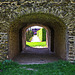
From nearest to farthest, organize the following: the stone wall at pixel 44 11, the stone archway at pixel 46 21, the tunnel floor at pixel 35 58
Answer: the stone wall at pixel 44 11
the stone archway at pixel 46 21
the tunnel floor at pixel 35 58

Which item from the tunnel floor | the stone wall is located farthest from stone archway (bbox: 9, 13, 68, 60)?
the tunnel floor

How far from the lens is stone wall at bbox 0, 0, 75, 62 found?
15.8ft

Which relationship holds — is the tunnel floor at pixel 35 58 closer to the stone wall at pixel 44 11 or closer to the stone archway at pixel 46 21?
the stone archway at pixel 46 21

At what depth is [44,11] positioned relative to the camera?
15.7 ft

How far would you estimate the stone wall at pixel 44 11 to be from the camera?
189 inches

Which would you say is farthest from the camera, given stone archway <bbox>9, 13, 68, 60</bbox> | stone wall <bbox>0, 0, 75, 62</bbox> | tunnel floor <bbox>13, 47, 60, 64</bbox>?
tunnel floor <bbox>13, 47, 60, 64</bbox>

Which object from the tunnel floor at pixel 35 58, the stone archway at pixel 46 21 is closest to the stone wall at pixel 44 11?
the stone archway at pixel 46 21

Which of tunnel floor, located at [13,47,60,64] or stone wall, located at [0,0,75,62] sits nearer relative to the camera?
stone wall, located at [0,0,75,62]

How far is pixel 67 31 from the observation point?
490cm

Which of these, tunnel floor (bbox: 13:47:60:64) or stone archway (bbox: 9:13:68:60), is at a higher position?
stone archway (bbox: 9:13:68:60)

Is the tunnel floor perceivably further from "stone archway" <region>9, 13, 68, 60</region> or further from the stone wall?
the stone wall

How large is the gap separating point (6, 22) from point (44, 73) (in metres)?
2.92

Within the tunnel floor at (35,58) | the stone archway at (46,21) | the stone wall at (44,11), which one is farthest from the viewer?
the tunnel floor at (35,58)

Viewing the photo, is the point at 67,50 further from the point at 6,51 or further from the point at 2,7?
the point at 2,7
